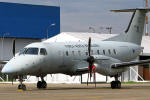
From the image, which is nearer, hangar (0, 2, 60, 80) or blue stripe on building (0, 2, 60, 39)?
hangar (0, 2, 60, 80)

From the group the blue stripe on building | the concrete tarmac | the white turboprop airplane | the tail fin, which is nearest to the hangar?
the blue stripe on building

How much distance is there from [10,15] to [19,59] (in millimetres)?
74429

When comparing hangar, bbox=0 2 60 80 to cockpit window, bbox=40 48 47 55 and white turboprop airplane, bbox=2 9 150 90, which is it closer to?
white turboprop airplane, bbox=2 9 150 90

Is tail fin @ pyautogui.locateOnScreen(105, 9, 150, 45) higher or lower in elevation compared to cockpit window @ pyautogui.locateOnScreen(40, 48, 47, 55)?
higher

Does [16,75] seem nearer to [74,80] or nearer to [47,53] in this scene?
[47,53]

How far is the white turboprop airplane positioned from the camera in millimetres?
27625

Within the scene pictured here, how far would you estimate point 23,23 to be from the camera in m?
102

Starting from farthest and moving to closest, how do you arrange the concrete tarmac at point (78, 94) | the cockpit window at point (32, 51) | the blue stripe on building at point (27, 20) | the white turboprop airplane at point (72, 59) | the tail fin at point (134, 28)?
1. the blue stripe on building at point (27, 20)
2. the tail fin at point (134, 28)
3. the cockpit window at point (32, 51)
4. the white turboprop airplane at point (72, 59)
5. the concrete tarmac at point (78, 94)

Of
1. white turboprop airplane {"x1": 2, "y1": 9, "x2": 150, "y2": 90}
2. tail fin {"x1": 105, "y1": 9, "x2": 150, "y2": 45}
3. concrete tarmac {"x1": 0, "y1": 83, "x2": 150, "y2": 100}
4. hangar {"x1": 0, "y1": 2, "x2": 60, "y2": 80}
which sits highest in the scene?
hangar {"x1": 0, "y1": 2, "x2": 60, "y2": 80}

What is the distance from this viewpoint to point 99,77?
48094 millimetres

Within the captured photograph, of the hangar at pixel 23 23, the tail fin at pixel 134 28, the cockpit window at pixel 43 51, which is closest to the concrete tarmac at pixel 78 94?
the cockpit window at pixel 43 51

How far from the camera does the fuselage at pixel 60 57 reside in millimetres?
27469

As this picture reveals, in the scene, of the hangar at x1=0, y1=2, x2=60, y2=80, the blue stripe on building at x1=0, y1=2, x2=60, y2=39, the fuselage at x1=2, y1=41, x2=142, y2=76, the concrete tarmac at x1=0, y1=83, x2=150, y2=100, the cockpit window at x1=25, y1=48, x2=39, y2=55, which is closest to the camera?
the concrete tarmac at x1=0, y1=83, x2=150, y2=100

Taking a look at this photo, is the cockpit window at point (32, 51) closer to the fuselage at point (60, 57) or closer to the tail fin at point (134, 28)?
the fuselage at point (60, 57)
